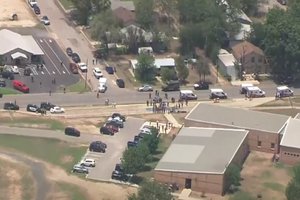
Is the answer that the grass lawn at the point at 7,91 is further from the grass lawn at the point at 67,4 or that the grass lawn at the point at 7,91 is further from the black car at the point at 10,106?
the grass lawn at the point at 67,4

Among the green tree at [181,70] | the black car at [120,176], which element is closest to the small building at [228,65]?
the green tree at [181,70]

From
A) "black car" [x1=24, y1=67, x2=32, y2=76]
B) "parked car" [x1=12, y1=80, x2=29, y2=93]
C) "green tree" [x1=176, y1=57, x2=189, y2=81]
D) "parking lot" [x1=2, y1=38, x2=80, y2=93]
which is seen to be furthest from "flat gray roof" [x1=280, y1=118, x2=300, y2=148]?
"black car" [x1=24, y1=67, x2=32, y2=76]

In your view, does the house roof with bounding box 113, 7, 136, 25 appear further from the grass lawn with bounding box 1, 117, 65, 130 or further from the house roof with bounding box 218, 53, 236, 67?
the grass lawn with bounding box 1, 117, 65, 130

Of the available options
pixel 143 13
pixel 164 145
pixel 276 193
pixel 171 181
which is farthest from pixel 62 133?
pixel 143 13

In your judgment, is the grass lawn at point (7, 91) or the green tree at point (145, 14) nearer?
the grass lawn at point (7, 91)

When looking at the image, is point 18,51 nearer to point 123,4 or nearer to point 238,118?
point 123,4

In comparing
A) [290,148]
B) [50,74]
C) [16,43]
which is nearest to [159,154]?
[290,148]
